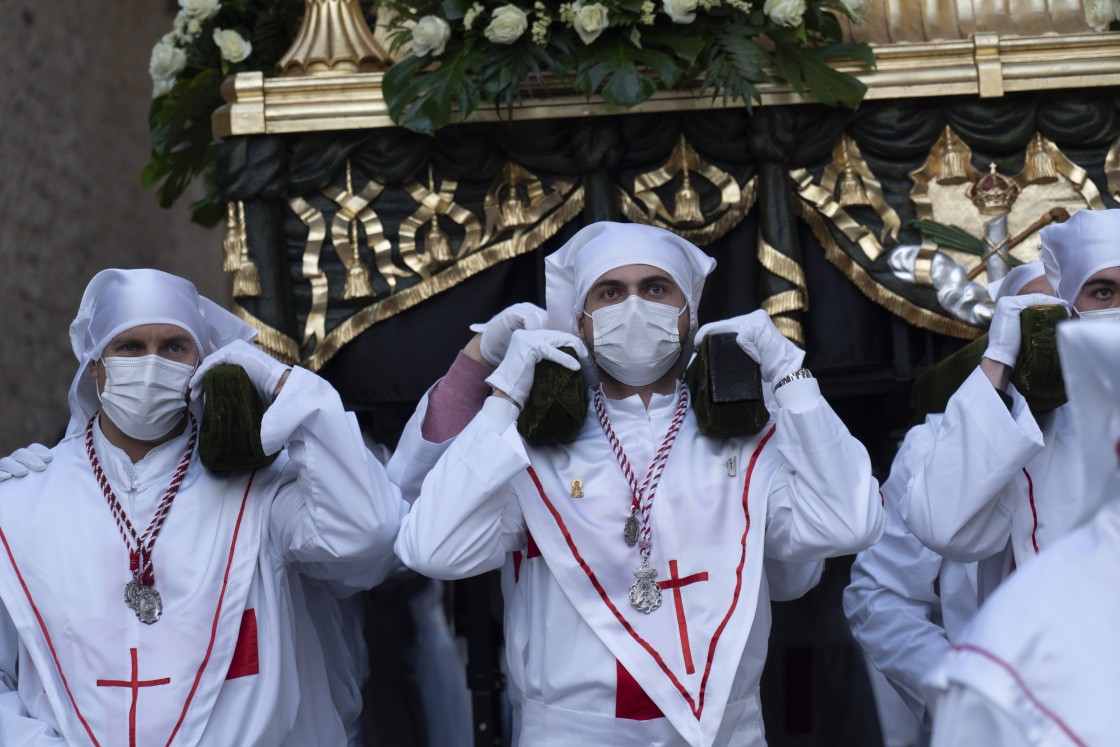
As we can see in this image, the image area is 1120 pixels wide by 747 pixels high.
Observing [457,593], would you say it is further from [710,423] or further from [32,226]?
[32,226]

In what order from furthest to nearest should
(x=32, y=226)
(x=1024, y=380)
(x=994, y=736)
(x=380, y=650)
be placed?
(x=32, y=226) < (x=380, y=650) < (x=1024, y=380) < (x=994, y=736)

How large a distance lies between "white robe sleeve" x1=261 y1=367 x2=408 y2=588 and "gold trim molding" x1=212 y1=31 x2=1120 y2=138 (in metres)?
1.30

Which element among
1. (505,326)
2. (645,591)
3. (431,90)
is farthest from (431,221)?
(645,591)

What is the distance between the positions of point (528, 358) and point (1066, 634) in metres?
1.99

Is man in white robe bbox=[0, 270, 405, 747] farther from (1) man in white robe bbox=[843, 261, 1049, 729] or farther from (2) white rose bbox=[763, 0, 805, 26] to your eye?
(2) white rose bbox=[763, 0, 805, 26]

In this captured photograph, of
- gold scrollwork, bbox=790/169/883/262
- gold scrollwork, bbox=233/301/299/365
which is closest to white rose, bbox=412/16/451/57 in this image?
gold scrollwork, bbox=233/301/299/365

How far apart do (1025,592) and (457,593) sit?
3.56 metres

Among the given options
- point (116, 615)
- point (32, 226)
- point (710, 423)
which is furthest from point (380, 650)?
point (32, 226)

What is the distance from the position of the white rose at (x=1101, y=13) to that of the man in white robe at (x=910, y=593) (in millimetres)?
Answer: 1009

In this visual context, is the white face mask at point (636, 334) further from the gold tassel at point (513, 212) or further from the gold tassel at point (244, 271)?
the gold tassel at point (244, 271)

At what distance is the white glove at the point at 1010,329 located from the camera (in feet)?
11.7

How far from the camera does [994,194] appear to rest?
4.86 meters

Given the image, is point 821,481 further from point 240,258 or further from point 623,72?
point 240,258

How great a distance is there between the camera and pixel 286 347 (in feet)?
15.4
